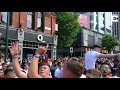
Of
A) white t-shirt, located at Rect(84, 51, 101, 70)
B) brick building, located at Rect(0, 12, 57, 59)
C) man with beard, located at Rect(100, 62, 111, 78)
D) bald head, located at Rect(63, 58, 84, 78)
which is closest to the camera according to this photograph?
bald head, located at Rect(63, 58, 84, 78)

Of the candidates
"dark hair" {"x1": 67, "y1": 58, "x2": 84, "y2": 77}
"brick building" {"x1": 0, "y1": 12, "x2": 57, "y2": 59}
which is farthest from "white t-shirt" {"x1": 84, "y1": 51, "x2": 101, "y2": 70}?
"brick building" {"x1": 0, "y1": 12, "x2": 57, "y2": 59}

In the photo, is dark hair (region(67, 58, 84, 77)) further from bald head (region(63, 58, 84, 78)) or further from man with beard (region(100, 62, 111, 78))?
man with beard (region(100, 62, 111, 78))

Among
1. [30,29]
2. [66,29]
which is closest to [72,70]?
[30,29]

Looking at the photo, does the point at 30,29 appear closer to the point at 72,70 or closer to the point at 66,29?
the point at 66,29

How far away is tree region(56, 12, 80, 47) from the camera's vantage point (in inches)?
905

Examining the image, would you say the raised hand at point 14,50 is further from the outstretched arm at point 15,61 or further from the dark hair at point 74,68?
the dark hair at point 74,68

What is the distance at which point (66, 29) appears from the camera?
25.9 metres

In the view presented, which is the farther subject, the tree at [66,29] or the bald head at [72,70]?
the tree at [66,29]

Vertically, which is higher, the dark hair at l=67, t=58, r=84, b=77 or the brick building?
the brick building

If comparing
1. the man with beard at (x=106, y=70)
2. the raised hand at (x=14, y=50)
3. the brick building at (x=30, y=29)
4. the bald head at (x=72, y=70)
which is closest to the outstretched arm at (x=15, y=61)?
the raised hand at (x=14, y=50)

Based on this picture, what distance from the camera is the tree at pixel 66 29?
22997 mm
